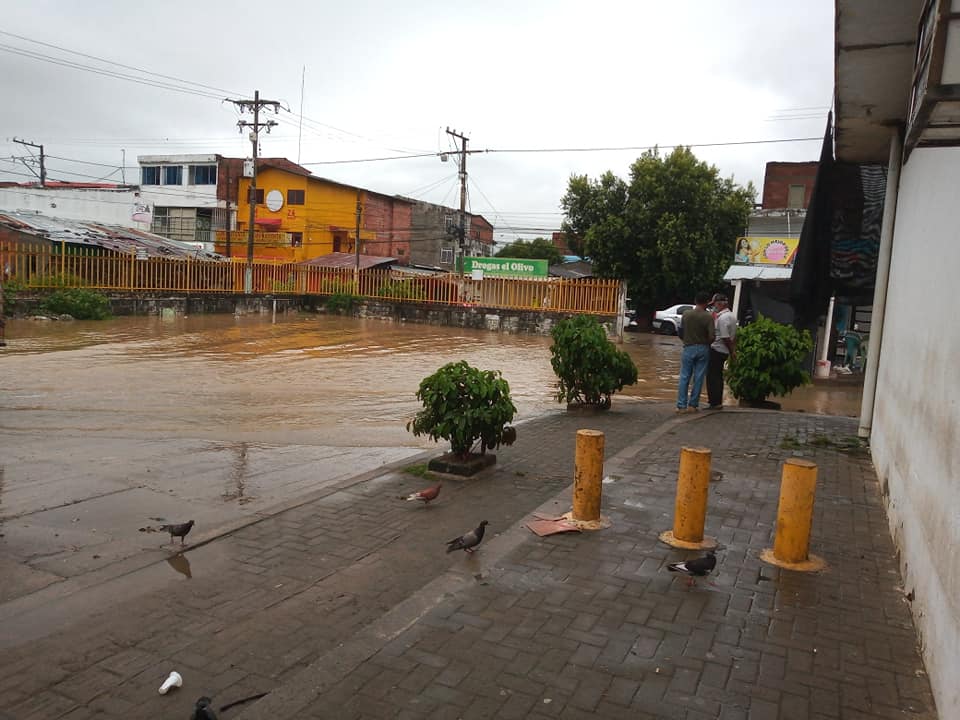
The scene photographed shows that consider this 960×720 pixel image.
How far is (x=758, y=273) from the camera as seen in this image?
62.7 ft

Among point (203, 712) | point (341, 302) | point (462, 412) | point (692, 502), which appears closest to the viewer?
point (203, 712)

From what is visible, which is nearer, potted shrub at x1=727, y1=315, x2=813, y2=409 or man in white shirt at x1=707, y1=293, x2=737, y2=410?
man in white shirt at x1=707, y1=293, x2=737, y2=410

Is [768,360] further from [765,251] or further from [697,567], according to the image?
[765,251]

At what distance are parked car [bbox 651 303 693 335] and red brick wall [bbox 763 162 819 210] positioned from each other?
405 inches

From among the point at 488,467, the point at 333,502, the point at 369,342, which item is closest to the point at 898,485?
the point at 488,467

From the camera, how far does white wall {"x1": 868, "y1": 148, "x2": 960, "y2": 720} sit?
130 inches

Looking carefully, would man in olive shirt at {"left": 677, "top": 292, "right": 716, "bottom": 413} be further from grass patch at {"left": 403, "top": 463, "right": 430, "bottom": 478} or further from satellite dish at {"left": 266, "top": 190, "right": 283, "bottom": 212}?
satellite dish at {"left": 266, "top": 190, "right": 283, "bottom": 212}

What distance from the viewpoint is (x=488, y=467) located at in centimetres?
741

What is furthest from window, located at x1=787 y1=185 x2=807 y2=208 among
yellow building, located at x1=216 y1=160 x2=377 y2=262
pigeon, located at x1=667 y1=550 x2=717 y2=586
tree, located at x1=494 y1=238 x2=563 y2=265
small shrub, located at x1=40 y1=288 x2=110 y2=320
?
pigeon, located at x1=667 y1=550 x2=717 y2=586

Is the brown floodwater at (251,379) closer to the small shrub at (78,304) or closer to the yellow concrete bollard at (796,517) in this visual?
the small shrub at (78,304)

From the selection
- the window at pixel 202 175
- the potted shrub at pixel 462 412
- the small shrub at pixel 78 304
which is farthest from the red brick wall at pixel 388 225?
the potted shrub at pixel 462 412

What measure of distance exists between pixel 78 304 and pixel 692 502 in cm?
2415

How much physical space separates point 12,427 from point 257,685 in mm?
7498

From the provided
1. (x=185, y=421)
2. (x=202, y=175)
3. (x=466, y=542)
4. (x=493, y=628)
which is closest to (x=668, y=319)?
(x=185, y=421)
